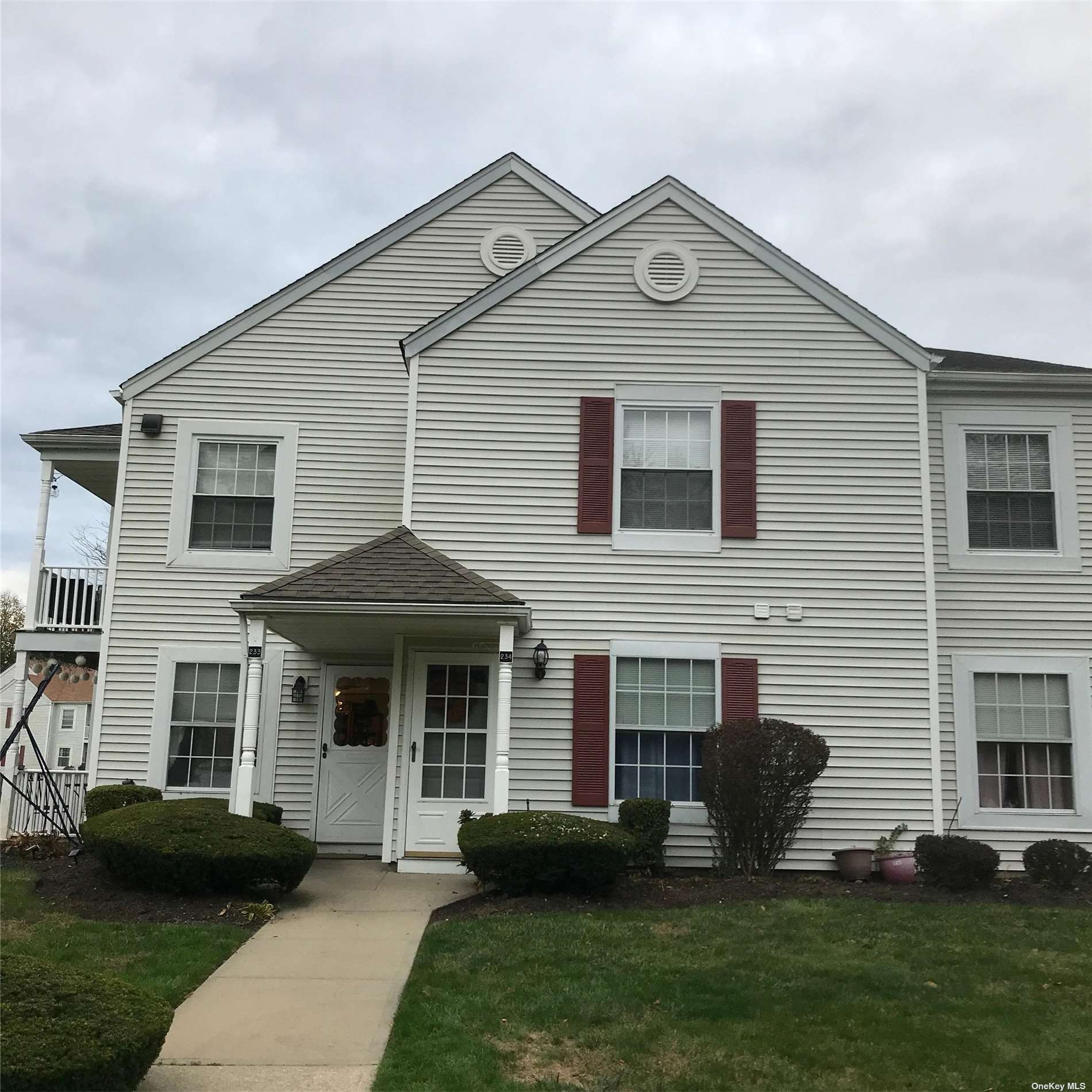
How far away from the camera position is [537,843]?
29.2 feet

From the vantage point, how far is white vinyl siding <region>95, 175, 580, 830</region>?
12.1 m

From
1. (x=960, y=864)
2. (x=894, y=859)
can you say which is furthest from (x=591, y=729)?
(x=960, y=864)

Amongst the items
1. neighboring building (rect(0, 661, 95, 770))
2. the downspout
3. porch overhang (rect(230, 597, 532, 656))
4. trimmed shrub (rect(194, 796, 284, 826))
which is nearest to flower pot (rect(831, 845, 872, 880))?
the downspout

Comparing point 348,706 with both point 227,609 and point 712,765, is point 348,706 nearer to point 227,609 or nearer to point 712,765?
point 227,609

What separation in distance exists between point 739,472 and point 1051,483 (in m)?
3.59

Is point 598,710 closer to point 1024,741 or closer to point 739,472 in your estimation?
point 739,472

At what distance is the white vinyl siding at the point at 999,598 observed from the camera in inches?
465

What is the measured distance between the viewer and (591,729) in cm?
1095

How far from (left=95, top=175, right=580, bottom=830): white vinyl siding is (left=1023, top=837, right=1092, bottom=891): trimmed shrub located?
23.7 ft

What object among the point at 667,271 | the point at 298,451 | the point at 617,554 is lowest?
the point at 617,554

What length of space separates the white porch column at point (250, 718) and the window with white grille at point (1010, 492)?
751 cm

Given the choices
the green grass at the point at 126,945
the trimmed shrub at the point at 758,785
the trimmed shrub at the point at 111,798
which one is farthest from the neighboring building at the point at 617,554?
the green grass at the point at 126,945

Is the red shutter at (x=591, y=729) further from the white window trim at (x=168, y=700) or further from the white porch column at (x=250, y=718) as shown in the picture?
the white window trim at (x=168, y=700)

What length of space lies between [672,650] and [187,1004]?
19.8ft
